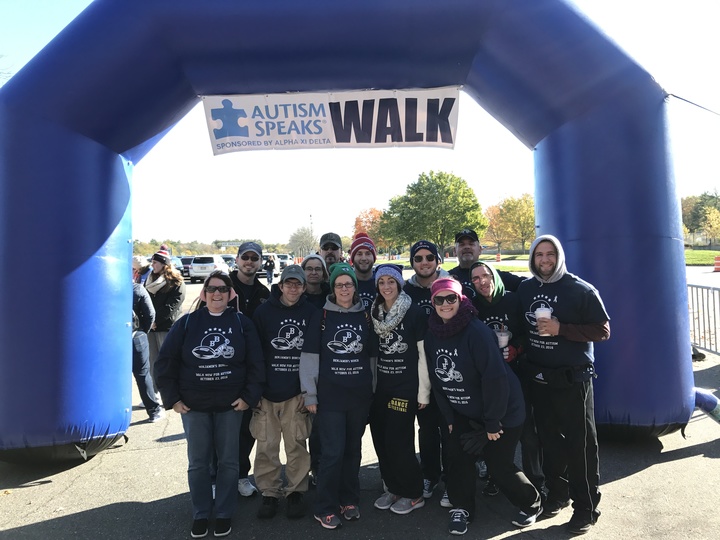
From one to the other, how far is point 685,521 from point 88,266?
4.81m

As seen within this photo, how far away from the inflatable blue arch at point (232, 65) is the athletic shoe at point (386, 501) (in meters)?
1.96

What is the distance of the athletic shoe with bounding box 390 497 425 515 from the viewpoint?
3309 mm

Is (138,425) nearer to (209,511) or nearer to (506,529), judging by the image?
(209,511)

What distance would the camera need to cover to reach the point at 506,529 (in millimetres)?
3080

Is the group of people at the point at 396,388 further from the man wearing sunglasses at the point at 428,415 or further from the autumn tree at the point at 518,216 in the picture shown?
the autumn tree at the point at 518,216

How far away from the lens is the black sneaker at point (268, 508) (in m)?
3.29

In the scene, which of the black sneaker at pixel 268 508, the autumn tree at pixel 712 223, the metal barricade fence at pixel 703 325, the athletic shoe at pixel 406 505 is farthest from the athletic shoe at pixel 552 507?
the autumn tree at pixel 712 223

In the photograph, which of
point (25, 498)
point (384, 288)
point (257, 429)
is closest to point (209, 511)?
point (257, 429)

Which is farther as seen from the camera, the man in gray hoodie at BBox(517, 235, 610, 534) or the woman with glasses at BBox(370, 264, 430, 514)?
Result: the woman with glasses at BBox(370, 264, 430, 514)

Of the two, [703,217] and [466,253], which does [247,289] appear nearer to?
[466,253]

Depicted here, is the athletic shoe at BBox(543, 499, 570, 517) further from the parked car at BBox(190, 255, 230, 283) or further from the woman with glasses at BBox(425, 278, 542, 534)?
the parked car at BBox(190, 255, 230, 283)

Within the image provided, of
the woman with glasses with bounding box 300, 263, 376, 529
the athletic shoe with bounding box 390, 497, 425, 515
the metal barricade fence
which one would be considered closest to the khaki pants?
the woman with glasses with bounding box 300, 263, 376, 529

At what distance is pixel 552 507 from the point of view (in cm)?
324

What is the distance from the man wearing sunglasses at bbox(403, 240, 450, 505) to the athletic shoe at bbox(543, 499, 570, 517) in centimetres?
75
